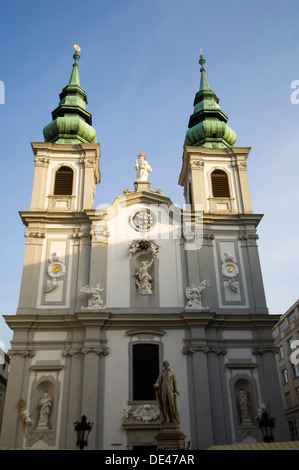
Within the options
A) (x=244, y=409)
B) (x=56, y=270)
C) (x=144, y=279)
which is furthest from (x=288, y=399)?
(x=56, y=270)

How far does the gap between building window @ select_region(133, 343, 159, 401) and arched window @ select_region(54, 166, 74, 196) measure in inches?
374

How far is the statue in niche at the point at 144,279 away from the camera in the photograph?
22.2 metres

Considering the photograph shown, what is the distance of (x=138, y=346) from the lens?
21.0m

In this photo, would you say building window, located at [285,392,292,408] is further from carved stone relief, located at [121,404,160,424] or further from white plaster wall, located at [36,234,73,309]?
white plaster wall, located at [36,234,73,309]

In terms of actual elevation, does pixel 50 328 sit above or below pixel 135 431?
above

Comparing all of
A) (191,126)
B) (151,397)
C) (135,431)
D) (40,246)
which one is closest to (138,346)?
(151,397)

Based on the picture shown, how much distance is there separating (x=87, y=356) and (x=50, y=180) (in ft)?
34.0

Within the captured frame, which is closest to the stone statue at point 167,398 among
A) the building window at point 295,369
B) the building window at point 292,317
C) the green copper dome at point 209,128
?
the green copper dome at point 209,128

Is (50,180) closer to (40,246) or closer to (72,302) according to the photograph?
(40,246)

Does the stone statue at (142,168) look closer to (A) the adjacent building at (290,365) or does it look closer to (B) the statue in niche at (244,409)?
(B) the statue in niche at (244,409)

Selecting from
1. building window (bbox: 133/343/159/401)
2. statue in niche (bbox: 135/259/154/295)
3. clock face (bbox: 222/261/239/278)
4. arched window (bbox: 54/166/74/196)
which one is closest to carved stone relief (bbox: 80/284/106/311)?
statue in niche (bbox: 135/259/154/295)

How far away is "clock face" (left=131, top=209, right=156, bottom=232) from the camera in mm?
24156
